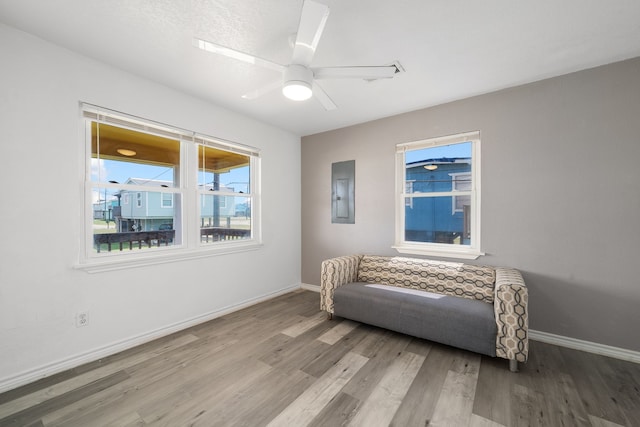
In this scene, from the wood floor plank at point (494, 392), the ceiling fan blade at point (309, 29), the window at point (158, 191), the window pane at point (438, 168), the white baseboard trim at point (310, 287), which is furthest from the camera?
the white baseboard trim at point (310, 287)

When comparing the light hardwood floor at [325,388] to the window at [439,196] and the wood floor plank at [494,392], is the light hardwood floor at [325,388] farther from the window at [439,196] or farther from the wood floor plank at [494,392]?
the window at [439,196]

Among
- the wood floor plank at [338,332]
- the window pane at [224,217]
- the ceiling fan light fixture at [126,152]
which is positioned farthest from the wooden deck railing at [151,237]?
the wood floor plank at [338,332]

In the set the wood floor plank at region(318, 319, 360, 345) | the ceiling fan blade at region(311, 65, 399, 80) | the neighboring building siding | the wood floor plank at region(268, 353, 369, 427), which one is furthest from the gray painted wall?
the wood floor plank at region(268, 353, 369, 427)

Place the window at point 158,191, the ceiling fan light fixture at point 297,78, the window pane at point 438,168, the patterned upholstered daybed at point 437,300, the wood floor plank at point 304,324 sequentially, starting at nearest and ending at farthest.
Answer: the ceiling fan light fixture at point 297,78, the patterned upholstered daybed at point 437,300, the window at point 158,191, the wood floor plank at point 304,324, the window pane at point 438,168

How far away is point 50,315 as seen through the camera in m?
2.02

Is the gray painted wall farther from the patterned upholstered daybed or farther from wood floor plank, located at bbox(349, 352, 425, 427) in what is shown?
wood floor plank, located at bbox(349, 352, 425, 427)

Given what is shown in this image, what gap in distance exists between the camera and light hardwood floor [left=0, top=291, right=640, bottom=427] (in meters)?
1.61

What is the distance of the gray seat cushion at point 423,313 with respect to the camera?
2.20 m

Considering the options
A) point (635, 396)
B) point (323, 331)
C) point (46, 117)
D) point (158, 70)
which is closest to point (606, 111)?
point (635, 396)

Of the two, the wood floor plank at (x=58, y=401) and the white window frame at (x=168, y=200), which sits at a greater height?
the white window frame at (x=168, y=200)

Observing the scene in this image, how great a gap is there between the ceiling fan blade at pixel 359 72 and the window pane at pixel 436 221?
6.57ft

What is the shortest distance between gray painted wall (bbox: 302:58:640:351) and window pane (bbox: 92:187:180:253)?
3.26 m

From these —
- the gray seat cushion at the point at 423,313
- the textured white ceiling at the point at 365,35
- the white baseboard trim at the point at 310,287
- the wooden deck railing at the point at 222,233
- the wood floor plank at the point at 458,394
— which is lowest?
the wood floor plank at the point at 458,394

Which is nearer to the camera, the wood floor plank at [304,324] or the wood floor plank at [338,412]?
the wood floor plank at [338,412]
